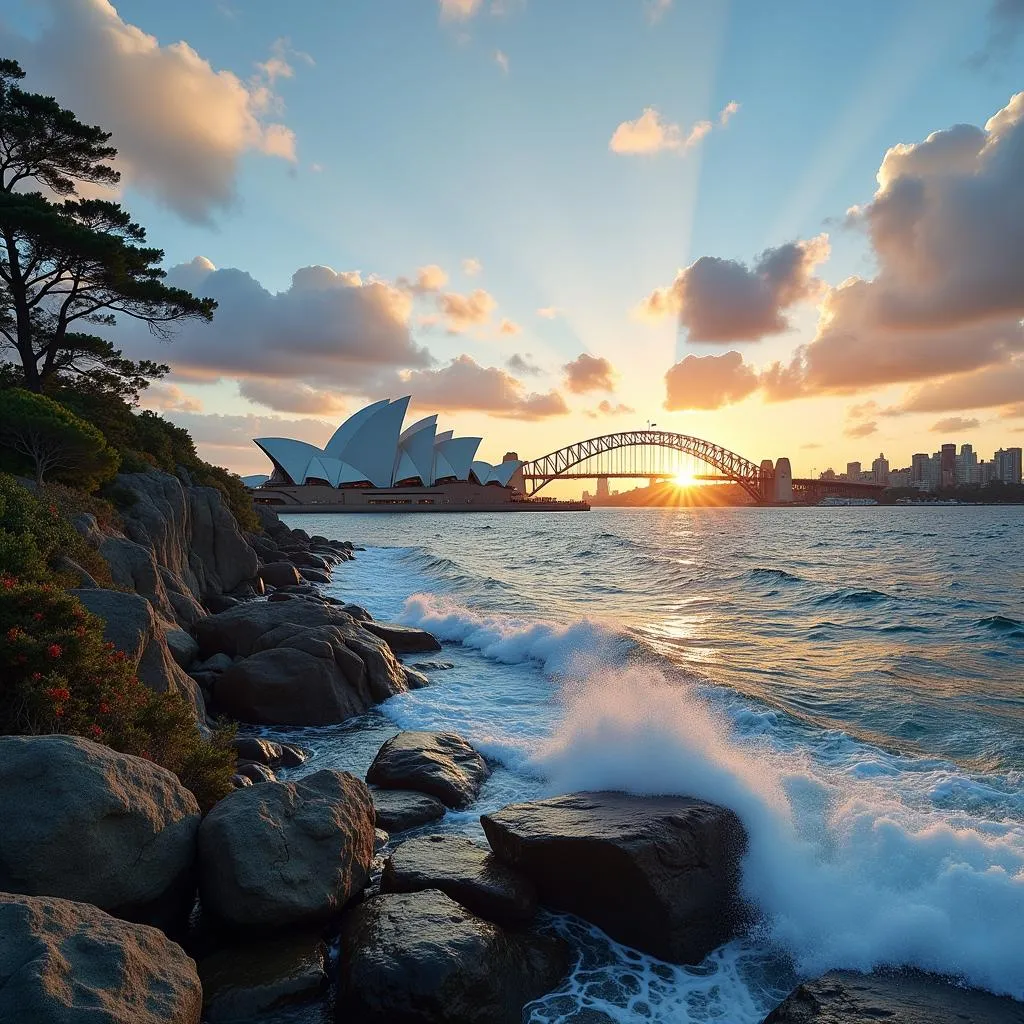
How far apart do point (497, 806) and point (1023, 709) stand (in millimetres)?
8050

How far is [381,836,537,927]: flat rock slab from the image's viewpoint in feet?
15.4

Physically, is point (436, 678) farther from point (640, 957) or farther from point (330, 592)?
point (330, 592)

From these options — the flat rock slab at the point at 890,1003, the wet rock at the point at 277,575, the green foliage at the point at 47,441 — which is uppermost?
the green foliage at the point at 47,441

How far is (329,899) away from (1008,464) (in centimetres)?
21757

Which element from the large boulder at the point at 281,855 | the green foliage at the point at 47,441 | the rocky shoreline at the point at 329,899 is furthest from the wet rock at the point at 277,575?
the large boulder at the point at 281,855

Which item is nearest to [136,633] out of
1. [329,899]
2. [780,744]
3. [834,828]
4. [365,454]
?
[329,899]

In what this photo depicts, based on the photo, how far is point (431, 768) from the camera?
23.3 feet

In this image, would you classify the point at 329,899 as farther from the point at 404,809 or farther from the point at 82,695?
the point at 82,695

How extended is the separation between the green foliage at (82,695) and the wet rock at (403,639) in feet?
26.7

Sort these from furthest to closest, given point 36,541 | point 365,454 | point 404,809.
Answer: point 365,454
point 36,541
point 404,809

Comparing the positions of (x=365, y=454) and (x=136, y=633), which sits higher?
(x=365, y=454)

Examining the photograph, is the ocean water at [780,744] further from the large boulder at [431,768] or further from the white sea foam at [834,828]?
the large boulder at [431,768]

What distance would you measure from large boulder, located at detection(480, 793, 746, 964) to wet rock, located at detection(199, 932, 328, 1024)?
147cm

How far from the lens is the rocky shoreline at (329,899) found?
11.1ft
